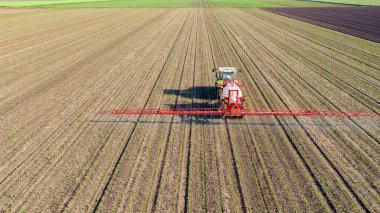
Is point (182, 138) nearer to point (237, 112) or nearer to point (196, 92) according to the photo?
point (237, 112)

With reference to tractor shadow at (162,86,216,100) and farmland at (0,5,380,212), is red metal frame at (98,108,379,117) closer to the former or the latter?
farmland at (0,5,380,212)

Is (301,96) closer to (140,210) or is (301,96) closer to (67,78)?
(140,210)

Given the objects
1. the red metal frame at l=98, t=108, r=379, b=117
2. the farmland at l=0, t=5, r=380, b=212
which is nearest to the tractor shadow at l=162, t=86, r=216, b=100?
the farmland at l=0, t=5, r=380, b=212

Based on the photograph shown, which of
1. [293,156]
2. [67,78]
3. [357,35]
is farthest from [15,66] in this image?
[357,35]

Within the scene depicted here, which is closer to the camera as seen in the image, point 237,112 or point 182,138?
point 182,138

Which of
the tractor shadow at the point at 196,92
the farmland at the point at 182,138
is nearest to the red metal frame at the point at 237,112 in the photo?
A: the farmland at the point at 182,138

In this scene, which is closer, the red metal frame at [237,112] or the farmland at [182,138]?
the farmland at [182,138]

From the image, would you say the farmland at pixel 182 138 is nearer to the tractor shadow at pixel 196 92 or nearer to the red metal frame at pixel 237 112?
the tractor shadow at pixel 196 92

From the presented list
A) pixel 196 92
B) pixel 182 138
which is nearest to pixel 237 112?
pixel 182 138
